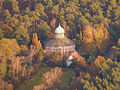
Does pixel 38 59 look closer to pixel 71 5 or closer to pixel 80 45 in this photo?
pixel 80 45

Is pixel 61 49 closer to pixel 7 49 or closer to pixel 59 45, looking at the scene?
pixel 59 45

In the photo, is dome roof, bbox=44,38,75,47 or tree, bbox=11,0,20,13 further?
tree, bbox=11,0,20,13

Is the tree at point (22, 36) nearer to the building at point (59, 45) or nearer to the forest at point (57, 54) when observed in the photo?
the forest at point (57, 54)

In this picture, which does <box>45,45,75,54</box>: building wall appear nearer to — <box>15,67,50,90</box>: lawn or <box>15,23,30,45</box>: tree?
<box>15,23,30,45</box>: tree

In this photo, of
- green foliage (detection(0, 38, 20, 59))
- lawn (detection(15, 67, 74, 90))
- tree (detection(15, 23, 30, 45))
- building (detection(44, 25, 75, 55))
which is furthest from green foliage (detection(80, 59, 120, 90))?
tree (detection(15, 23, 30, 45))

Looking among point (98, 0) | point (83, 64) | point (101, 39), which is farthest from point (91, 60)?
point (98, 0)

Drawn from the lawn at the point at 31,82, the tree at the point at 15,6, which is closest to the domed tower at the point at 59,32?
the lawn at the point at 31,82
